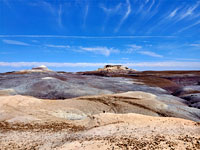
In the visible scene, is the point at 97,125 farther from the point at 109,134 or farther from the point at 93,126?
the point at 109,134

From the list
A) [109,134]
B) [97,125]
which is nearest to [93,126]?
[97,125]

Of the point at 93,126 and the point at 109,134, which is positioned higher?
the point at 109,134

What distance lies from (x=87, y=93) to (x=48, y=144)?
12011mm

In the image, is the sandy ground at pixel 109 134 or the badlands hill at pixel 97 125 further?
the badlands hill at pixel 97 125

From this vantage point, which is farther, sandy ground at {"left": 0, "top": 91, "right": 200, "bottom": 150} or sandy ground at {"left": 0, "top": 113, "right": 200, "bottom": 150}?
sandy ground at {"left": 0, "top": 91, "right": 200, "bottom": 150}

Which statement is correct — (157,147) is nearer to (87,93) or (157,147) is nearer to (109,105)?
(109,105)

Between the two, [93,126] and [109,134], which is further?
[93,126]

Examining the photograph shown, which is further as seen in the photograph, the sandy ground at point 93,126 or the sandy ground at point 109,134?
the sandy ground at point 93,126

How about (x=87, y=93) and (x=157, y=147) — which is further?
(x=87, y=93)

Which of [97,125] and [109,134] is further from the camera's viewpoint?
[97,125]

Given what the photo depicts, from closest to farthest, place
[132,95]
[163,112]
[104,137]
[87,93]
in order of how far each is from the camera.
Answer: [104,137] < [163,112] < [132,95] < [87,93]

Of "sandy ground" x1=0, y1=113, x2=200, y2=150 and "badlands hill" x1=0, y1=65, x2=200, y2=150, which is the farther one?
"badlands hill" x1=0, y1=65, x2=200, y2=150

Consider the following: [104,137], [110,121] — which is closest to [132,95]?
[110,121]

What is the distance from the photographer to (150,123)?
7660 millimetres
